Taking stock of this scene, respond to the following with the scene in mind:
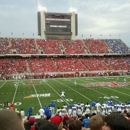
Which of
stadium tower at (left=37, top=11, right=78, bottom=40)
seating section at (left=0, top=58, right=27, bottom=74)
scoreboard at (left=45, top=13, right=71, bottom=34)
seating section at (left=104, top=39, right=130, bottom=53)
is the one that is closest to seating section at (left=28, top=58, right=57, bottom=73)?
seating section at (left=0, top=58, right=27, bottom=74)

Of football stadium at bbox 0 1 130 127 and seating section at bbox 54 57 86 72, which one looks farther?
seating section at bbox 54 57 86 72

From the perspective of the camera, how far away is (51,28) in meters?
56.0

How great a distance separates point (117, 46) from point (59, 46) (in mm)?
16237

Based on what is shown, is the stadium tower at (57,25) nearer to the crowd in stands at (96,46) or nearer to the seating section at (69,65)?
the crowd in stands at (96,46)

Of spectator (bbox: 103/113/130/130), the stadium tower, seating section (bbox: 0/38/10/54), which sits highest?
the stadium tower

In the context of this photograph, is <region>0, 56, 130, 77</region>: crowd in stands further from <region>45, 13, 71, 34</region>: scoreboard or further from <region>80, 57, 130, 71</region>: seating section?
<region>45, 13, 71, 34</region>: scoreboard

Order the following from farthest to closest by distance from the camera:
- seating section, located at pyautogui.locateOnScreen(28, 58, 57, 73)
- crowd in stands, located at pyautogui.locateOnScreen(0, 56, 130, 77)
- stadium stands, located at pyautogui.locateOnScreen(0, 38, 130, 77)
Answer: stadium stands, located at pyautogui.locateOnScreen(0, 38, 130, 77) → seating section, located at pyautogui.locateOnScreen(28, 58, 57, 73) → crowd in stands, located at pyautogui.locateOnScreen(0, 56, 130, 77)

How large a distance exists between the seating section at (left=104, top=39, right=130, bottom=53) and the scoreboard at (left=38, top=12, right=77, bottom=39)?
1053cm

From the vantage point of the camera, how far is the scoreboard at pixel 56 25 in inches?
2201

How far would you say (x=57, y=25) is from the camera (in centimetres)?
5575

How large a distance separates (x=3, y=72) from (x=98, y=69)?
2028 cm

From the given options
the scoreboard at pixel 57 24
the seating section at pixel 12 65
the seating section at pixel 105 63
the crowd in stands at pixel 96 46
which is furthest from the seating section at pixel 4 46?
the crowd in stands at pixel 96 46

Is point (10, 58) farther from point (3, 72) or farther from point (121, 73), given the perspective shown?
Answer: point (121, 73)

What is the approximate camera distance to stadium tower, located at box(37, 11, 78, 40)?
5591 cm
